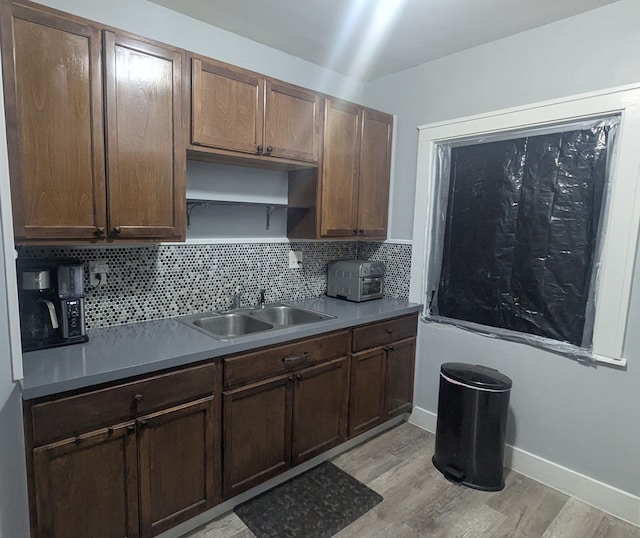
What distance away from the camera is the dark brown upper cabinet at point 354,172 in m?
2.59

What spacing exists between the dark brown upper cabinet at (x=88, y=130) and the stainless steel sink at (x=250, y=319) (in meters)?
0.63

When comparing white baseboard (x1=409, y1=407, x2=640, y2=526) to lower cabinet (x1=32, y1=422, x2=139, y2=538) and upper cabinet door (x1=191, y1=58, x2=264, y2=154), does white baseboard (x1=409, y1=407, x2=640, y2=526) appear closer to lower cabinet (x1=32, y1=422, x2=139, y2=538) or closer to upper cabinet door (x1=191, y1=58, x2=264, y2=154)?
lower cabinet (x1=32, y1=422, x2=139, y2=538)

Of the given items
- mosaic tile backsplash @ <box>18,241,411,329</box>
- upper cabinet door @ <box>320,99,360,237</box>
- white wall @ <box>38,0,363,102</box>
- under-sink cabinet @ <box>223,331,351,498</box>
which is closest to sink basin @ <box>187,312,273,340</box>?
mosaic tile backsplash @ <box>18,241,411,329</box>

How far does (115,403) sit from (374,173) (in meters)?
2.22

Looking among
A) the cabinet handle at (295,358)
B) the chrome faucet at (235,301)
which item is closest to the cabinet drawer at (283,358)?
the cabinet handle at (295,358)

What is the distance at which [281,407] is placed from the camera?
82.8 inches

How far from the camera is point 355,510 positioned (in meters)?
2.04

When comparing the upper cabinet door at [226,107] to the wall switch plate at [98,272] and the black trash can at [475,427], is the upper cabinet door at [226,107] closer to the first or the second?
the wall switch plate at [98,272]

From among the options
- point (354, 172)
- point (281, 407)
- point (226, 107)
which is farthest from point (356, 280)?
point (226, 107)

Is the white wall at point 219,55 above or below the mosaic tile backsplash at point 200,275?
above

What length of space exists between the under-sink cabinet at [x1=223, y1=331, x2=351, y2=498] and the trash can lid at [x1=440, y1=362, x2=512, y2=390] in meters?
0.66

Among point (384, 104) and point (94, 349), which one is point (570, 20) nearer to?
point (384, 104)

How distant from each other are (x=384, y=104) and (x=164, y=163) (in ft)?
6.40

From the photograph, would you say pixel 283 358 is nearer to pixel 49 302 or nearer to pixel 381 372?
pixel 381 372
